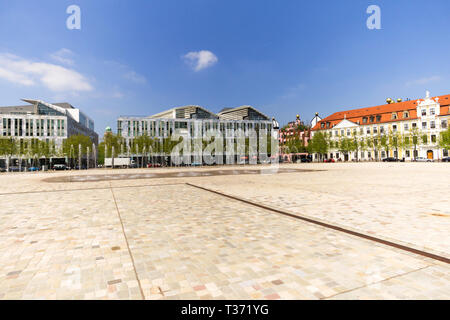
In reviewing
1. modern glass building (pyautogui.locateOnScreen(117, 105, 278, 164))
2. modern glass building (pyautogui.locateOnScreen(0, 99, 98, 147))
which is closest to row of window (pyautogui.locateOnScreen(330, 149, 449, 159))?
modern glass building (pyautogui.locateOnScreen(117, 105, 278, 164))

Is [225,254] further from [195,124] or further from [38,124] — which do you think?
[38,124]

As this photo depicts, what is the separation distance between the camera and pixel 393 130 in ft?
248

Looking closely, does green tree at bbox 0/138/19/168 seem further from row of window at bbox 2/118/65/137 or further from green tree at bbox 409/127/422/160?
green tree at bbox 409/127/422/160

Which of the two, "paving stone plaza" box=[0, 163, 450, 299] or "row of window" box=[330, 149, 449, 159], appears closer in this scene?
"paving stone plaza" box=[0, 163, 450, 299]

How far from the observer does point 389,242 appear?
5047 mm

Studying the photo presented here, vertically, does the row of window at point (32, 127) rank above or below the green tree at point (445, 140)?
above

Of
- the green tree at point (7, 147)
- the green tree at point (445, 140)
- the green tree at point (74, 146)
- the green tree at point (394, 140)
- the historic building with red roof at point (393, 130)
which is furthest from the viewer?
the green tree at point (394, 140)

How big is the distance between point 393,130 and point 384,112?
22.4ft

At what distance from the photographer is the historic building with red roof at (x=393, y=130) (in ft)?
220

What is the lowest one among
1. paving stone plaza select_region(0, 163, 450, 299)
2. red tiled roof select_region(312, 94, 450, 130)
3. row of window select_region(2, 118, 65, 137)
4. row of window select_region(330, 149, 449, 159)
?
paving stone plaza select_region(0, 163, 450, 299)

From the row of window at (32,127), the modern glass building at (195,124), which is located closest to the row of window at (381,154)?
the modern glass building at (195,124)

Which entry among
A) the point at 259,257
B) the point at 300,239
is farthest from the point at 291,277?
the point at 300,239

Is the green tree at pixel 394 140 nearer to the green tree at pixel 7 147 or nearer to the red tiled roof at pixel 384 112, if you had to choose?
the red tiled roof at pixel 384 112

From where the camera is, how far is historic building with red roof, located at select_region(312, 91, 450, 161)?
220 ft
